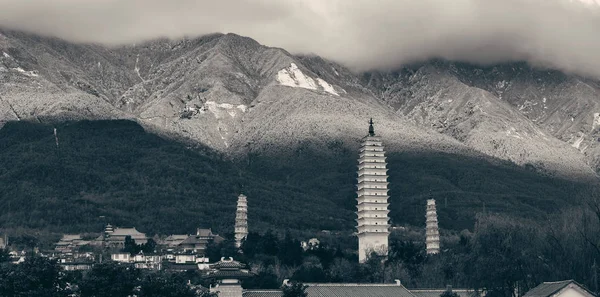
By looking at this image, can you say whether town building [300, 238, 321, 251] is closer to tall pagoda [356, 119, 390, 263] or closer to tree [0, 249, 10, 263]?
tall pagoda [356, 119, 390, 263]

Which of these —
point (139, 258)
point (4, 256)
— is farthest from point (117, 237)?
point (4, 256)

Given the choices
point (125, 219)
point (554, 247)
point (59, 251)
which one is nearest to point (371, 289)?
point (554, 247)

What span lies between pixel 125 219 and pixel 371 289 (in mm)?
88094

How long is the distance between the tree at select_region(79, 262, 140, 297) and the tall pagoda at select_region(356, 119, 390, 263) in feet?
197

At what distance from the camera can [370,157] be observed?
170 metres

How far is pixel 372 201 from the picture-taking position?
16788 centimetres

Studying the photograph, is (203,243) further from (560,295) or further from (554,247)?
(560,295)

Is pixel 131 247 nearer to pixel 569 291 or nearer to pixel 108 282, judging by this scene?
pixel 108 282

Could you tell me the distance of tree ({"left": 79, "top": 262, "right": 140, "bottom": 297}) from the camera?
103312 mm

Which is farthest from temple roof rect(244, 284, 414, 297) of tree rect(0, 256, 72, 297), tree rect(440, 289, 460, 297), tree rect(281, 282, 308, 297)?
tree rect(0, 256, 72, 297)

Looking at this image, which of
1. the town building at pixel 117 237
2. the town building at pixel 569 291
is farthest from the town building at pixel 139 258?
the town building at pixel 569 291

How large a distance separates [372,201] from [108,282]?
6742 centimetres

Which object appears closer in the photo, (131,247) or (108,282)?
(108,282)

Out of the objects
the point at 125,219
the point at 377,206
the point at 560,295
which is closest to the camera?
the point at 560,295
